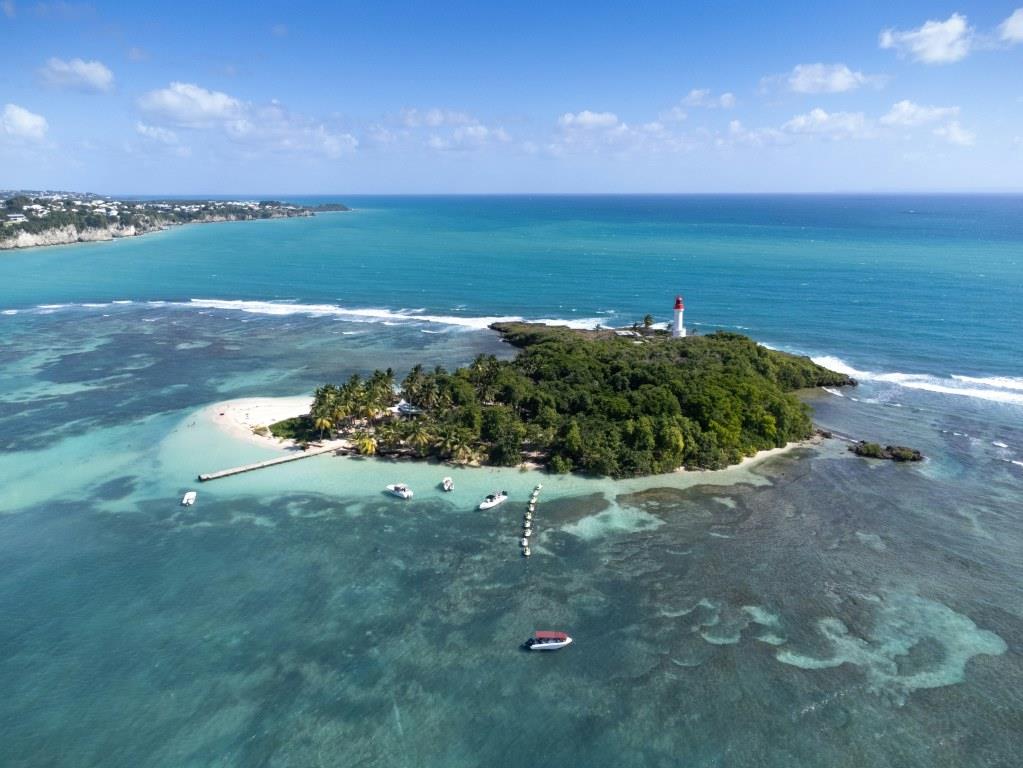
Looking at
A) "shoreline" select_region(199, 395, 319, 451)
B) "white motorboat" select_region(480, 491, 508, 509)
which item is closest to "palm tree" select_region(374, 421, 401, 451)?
"shoreline" select_region(199, 395, 319, 451)

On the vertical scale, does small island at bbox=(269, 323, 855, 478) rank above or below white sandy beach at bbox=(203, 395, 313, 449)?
above

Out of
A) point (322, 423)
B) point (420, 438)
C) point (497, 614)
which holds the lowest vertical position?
point (497, 614)

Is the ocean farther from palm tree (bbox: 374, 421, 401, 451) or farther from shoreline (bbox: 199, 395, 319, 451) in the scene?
palm tree (bbox: 374, 421, 401, 451)

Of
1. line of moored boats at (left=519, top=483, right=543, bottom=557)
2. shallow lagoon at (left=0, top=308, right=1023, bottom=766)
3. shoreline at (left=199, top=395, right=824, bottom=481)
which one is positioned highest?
shoreline at (left=199, top=395, right=824, bottom=481)

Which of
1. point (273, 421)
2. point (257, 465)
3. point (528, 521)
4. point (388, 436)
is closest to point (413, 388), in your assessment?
point (388, 436)

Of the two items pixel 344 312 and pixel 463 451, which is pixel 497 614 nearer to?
pixel 463 451

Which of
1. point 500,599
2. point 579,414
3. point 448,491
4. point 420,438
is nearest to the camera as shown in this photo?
point 500,599

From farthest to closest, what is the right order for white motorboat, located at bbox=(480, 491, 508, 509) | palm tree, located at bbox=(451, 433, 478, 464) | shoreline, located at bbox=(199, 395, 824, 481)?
1. shoreline, located at bbox=(199, 395, 824, 481)
2. palm tree, located at bbox=(451, 433, 478, 464)
3. white motorboat, located at bbox=(480, 491, 508, 509)
